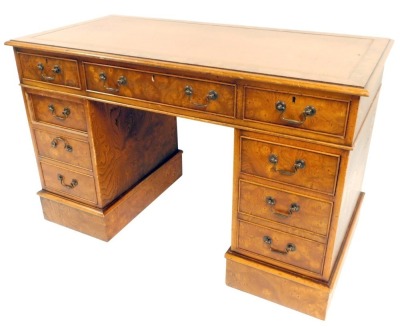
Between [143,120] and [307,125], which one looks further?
[143,120]

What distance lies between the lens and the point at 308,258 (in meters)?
1.88

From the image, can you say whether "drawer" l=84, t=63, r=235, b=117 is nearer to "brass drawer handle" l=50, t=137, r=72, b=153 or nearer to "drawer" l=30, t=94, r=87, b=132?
"drawer" l=30, t=94, r=87, b=132

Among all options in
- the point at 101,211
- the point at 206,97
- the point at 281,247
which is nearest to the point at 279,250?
the point at 281,247

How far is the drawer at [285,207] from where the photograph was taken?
69.3 inches

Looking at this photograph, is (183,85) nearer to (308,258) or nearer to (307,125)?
(307,125)

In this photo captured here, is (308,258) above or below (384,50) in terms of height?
below

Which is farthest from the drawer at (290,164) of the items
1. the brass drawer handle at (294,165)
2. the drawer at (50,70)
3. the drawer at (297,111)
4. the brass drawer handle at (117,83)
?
the drawer at (50,70)

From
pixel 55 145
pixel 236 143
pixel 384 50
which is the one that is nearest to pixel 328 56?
pixel 384 50

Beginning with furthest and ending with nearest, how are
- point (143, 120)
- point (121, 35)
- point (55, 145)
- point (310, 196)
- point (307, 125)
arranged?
1. point (143, 120)
2. point (55, 145)
3. point (121, 35)
4. point (310, 196)
5. point (307, 125)

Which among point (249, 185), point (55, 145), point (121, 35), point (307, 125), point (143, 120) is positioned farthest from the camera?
point (143, 120)

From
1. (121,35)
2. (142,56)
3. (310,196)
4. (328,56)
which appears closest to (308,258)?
(310,196)

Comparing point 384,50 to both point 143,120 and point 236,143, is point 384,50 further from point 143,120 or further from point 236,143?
point 143,120

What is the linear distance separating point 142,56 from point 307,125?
73 centimetres

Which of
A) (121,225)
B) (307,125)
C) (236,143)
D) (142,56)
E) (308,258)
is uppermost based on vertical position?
(142,56)
